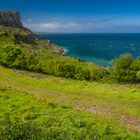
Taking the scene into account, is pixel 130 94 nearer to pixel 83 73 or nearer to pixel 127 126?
pixel 127 126

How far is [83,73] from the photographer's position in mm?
55219

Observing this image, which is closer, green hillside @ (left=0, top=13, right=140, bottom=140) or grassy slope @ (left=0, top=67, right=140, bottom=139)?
green hillside @ (left=0, top=13, right=140, bottom=140)

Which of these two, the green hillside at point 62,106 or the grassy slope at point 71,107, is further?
the grassy slope at point 71,107

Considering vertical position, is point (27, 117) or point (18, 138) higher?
point (18, 138)

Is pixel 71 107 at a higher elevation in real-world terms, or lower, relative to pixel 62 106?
lower

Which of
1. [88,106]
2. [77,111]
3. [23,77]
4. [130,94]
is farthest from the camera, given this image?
[23,77]

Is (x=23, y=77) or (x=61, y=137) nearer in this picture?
(x=61, y=137)

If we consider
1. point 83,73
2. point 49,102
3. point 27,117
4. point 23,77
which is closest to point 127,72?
point 83,73

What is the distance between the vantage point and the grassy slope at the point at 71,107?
27.0m

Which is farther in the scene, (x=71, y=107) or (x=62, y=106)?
(x=71, y=107)

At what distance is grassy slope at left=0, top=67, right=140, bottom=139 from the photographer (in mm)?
27027

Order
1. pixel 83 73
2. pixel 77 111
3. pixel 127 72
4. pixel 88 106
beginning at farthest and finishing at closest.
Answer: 1. pixel 127 72
2. pixel 83 73
3. pixel 88 106
4. pixel 77 111

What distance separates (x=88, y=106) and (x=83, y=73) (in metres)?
20.0

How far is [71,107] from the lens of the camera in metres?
34.5
